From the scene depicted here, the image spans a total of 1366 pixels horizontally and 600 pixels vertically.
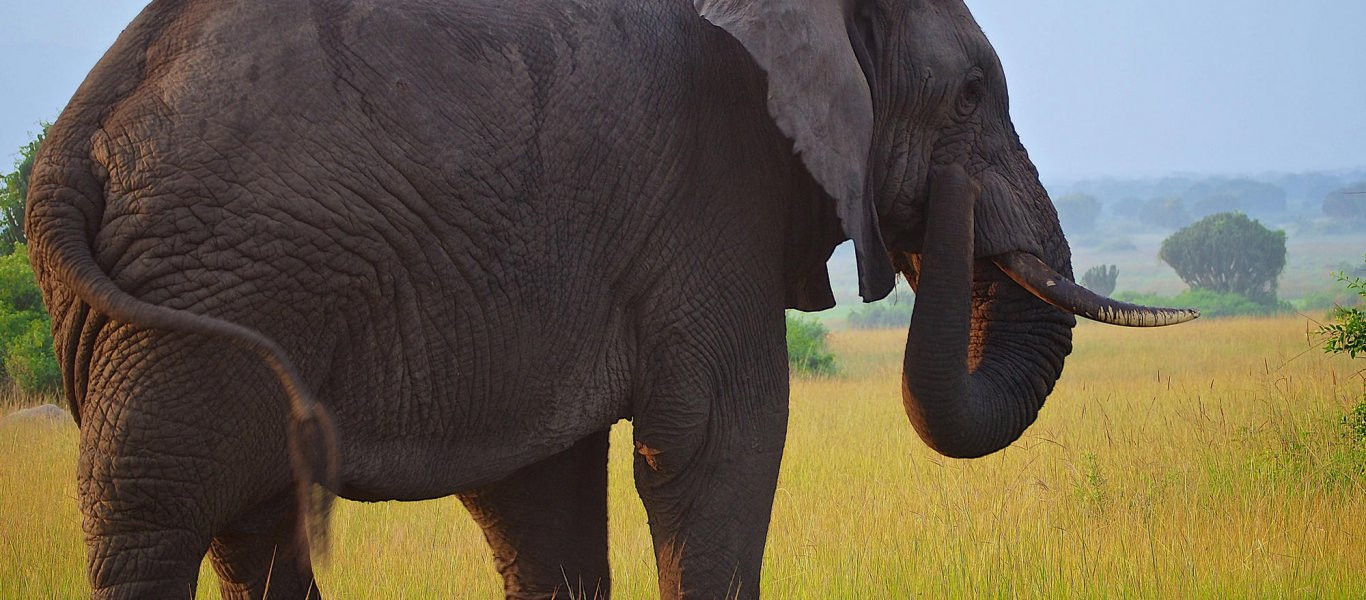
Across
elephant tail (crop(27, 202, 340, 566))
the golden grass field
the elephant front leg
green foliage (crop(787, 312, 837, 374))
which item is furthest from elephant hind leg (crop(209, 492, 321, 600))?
green foliage (crop(787, 312, 837, 374))

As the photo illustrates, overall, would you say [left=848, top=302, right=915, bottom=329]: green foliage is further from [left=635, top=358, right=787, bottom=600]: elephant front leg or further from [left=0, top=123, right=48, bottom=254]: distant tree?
[left=635, top=358, right=787, bottom=600]: elephant front leg

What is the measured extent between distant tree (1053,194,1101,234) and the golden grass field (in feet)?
510

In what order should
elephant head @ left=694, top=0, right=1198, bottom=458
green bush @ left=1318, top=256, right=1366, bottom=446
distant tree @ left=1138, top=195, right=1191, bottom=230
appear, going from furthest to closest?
1. distant tree @ left=1138, top=195, right=1191, bottom=230
2. green bush @ left=1318, top=256, right=1366, bottom=446
3. elephant head @ left=694, top=0, right=1198, bottom=458

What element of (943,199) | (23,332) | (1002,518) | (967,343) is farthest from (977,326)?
(23,332)

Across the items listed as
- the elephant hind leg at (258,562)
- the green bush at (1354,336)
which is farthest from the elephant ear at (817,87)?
the green bush at (1354,336)

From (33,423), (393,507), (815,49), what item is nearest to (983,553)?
(815,49)

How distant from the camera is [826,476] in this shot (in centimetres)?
869

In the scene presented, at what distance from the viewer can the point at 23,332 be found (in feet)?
45.3

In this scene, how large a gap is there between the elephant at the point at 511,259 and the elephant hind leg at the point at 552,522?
0.04 ft

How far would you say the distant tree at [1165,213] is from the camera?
158 m

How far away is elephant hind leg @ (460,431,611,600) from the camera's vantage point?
473 cm

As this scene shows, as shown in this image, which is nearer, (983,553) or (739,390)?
(739,390)

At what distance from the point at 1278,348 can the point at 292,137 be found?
17813 millimetres

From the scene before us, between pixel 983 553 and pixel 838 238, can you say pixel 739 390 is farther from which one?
pixel 983 553
